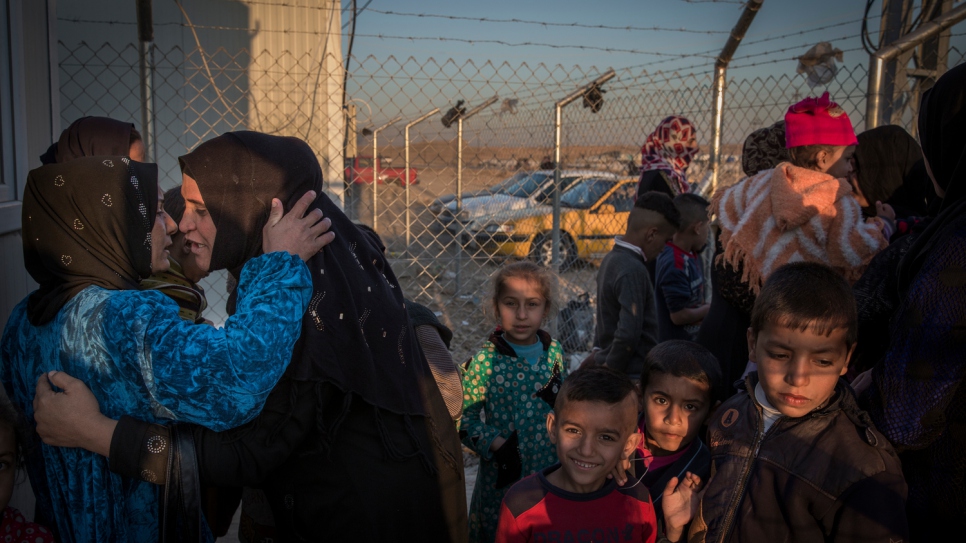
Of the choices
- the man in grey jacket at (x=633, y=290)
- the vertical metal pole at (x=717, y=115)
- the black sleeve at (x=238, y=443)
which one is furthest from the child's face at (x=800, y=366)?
the vertical metal pole at (x=717, y=115)

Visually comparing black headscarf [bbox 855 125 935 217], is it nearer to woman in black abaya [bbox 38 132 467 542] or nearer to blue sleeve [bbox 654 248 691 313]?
blue sleeve [bbox 654 248 691 313]

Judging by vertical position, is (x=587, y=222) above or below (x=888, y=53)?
below

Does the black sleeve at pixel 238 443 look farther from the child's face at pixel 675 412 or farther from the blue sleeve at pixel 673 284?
the blue sleeve at pixel 673 284

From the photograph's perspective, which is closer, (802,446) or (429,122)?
(802,446)

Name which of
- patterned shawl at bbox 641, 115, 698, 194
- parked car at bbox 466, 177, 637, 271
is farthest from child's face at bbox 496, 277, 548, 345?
parked car at bbox 466, 177, 637, 271

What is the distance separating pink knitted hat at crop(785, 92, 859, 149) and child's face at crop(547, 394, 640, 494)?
4.30 feet

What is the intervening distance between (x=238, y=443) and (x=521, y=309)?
4.53 ft

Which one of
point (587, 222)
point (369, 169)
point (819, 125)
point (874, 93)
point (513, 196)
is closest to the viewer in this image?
point (819, 125)

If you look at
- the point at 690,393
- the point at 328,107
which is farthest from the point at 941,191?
the point at 328,107

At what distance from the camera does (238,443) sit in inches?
62.3

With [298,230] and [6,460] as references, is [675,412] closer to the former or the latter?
[298,230]

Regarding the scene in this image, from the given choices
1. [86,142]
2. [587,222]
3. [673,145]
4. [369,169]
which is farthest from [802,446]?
[587,222]

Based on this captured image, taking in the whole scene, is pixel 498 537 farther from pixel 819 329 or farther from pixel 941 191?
pixel 941 191

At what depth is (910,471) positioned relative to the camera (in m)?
1.70
